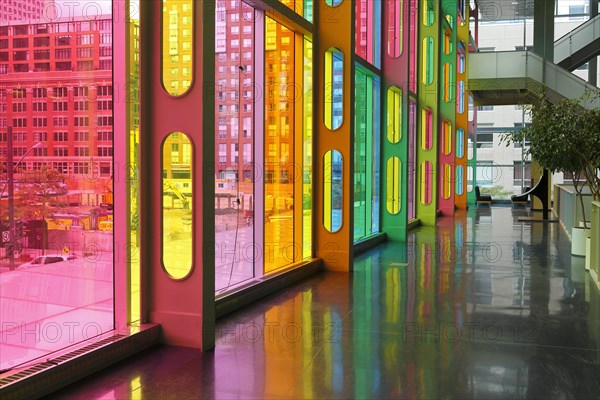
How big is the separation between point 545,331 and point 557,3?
22168 millimetres

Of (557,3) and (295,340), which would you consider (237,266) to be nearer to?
(295,340)

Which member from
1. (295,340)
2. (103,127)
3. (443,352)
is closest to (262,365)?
(295,340)

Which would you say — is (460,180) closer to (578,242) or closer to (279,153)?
(578,242)

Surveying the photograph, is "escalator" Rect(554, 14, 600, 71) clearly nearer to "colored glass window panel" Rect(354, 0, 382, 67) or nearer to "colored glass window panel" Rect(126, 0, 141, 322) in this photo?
"colored glass window panel" Rect(354, 0, 382, 67)

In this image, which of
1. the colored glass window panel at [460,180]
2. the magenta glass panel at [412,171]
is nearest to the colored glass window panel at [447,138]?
the colored glass window panel at [460,180]

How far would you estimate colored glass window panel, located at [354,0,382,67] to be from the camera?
1144 centimetres

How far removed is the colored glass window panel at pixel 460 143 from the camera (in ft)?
75.7

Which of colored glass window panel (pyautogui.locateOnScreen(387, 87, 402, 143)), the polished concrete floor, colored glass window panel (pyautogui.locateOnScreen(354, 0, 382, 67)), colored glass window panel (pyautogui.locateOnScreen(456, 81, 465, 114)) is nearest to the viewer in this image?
the polished concrete floor

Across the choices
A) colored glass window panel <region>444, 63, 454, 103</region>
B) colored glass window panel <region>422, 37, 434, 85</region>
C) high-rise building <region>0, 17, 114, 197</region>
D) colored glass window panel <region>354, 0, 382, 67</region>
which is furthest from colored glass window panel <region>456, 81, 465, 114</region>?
high-rise building <region>0, 17, 114, 197</region>

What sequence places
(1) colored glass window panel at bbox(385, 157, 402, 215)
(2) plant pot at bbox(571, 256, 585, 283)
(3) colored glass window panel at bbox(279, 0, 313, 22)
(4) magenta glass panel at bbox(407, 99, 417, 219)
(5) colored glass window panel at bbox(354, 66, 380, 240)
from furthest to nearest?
(4) magenta glass panel at bbox(407, 99, 417, 219)
(1) colored glass window panel at bbox(385, 157, 402, 215)
(5) colored glass window panel at bbox(354, 66, 380, 240)
(3) colored glass window panel at bbox(279, 0, 313, 22)
(2) plant pot at bbox(571, 256, 585, 283)

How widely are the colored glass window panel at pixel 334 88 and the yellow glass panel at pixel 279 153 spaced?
622 millimetres

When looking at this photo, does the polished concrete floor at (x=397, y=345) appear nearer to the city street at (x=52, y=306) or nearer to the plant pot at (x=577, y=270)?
the plant pot at (x=577, y=270)

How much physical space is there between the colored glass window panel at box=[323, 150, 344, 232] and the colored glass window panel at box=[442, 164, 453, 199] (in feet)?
37.3

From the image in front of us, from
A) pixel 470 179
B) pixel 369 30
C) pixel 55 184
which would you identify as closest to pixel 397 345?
pixel 55 184
